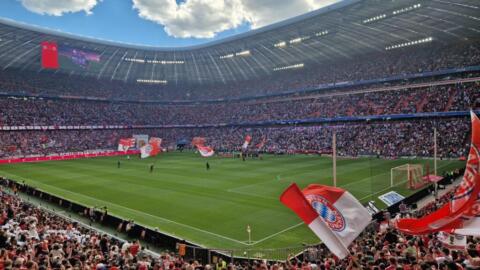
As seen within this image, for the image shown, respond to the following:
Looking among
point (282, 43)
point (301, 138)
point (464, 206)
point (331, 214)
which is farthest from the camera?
point (301, 138)

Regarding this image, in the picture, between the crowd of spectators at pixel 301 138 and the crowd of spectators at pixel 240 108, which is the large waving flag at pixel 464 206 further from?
the crowd of spectators at pixel 240 108

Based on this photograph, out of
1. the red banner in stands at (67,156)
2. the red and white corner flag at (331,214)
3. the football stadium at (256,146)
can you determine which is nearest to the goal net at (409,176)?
the football stadium at (256,146)

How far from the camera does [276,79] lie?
86938 mm

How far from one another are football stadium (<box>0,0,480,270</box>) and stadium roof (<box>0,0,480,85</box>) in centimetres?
41

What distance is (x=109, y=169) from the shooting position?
1763 inches

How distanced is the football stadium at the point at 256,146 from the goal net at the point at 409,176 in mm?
131

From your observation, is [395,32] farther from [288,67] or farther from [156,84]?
[156,84]

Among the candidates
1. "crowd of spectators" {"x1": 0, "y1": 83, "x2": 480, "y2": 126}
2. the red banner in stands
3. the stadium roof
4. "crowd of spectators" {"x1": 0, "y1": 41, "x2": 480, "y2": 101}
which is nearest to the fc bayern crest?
the stadium roof

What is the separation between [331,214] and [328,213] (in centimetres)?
9

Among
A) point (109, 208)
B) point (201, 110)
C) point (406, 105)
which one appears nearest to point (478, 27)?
point (406, 105)

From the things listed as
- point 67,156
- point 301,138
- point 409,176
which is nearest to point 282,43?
point 301,138

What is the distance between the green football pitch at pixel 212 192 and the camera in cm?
1944

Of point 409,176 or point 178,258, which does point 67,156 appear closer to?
point 409,176

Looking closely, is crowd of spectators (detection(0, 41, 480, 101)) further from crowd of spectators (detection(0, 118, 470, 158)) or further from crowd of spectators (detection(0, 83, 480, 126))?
crowd of spectators (detection(0, 118, 470, 158))
